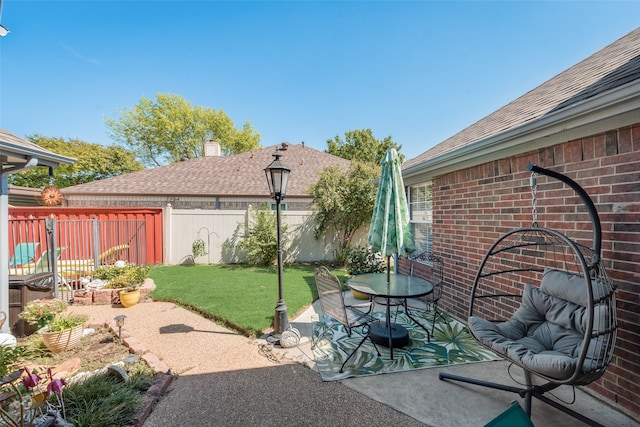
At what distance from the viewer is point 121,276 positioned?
6016 mm

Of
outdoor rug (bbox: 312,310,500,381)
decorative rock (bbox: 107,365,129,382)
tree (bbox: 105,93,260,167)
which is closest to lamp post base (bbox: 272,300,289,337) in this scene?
outdoor rug (bbox: 312,310,500,381)

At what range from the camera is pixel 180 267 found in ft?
30.8

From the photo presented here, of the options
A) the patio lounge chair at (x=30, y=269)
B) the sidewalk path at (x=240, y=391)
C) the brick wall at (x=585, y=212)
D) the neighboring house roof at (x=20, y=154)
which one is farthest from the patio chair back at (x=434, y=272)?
the patio lounge chair at (x=30, y=269)

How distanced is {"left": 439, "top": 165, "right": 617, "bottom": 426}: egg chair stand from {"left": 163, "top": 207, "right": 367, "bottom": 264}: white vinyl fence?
730cm

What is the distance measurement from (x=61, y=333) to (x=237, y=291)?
312 cm

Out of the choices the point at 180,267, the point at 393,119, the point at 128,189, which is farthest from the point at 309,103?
the point at 180,267

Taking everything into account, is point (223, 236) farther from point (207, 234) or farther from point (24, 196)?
point (24, 196)

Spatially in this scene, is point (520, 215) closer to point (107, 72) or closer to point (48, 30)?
point (48, 30)

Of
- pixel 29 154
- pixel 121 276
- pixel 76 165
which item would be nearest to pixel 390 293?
pixel 29 154

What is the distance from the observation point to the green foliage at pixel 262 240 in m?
9.40

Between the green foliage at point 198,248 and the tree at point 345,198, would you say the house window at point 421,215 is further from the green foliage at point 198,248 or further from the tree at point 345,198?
the green foliage at point 198,248

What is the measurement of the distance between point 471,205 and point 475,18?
4.19 meters

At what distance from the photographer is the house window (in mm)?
5797

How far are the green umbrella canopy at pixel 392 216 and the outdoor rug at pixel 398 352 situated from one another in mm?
1290
